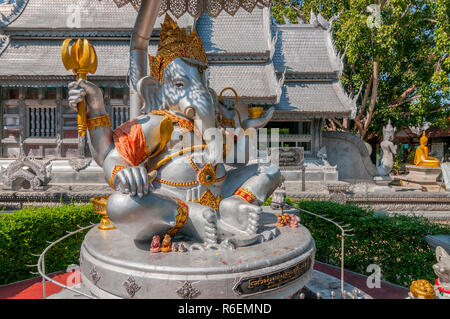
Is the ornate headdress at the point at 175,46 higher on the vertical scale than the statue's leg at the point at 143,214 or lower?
higher

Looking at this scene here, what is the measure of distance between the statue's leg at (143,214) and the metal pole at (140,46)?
1.75 metres

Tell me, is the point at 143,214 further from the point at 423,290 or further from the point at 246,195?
the point at 423,290

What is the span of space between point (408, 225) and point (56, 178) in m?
12.4

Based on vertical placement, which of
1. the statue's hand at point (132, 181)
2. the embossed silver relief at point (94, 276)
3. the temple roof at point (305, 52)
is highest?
the temple roof at point (305, 52)

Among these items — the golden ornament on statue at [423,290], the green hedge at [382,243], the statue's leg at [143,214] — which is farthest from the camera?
the green hedge at [382,243]

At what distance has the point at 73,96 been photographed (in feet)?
9.66

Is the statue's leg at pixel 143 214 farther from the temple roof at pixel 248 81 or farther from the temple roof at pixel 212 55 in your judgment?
the temple roof at pixel 212 55

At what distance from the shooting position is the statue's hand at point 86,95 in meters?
2.95

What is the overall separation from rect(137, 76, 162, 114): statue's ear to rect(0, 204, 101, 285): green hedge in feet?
9.55

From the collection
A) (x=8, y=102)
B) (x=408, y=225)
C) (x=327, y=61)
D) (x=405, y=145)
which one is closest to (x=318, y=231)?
(x=408, y=225)

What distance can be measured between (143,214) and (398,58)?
19720 millimetres

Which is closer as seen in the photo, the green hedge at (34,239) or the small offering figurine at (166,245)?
the small offering figurine at (166,245)

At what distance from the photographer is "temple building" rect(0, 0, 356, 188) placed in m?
12.9

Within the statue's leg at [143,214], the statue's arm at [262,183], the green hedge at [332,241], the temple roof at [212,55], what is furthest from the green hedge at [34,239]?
the temple roof at [212,55]
